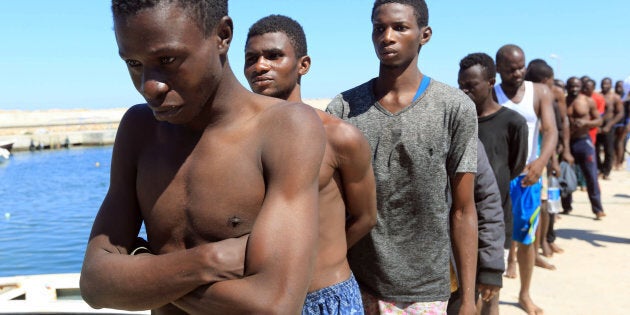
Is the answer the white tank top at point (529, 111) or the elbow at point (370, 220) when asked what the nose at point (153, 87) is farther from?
the white tank top at point (529, 111)

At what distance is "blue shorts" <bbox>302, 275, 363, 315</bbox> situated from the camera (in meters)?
1.95

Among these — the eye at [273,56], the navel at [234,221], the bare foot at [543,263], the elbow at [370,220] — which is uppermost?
the eye at [273,56]

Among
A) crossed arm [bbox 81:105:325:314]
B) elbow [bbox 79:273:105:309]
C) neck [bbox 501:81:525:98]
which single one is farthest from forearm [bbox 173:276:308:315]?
neck [bbox 501:81:525:98]

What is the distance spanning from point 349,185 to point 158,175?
758 millimetres

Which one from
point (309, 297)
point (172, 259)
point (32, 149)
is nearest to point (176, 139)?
point (172, 259)

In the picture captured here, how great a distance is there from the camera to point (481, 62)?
4004mm

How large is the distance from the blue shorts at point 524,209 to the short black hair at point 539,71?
6.92 ft

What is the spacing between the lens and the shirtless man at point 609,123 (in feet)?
45.6

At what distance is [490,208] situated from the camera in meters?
3.10

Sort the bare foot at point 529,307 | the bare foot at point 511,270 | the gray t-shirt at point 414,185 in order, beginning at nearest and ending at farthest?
the gray t-shirt at point 414,185
the bare foot at point 529,307
the bare foot at point 511,270

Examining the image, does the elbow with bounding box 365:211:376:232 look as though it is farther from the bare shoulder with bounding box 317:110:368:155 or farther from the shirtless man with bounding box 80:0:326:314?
the shirtless man with bounding box 80:0:326:314

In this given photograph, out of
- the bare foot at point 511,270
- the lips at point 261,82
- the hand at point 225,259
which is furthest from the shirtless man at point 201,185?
the bare foot at point 511,270

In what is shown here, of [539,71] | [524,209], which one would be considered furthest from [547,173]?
[524,209]

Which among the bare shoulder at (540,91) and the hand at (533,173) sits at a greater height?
the bare shoulder at (540,91)
